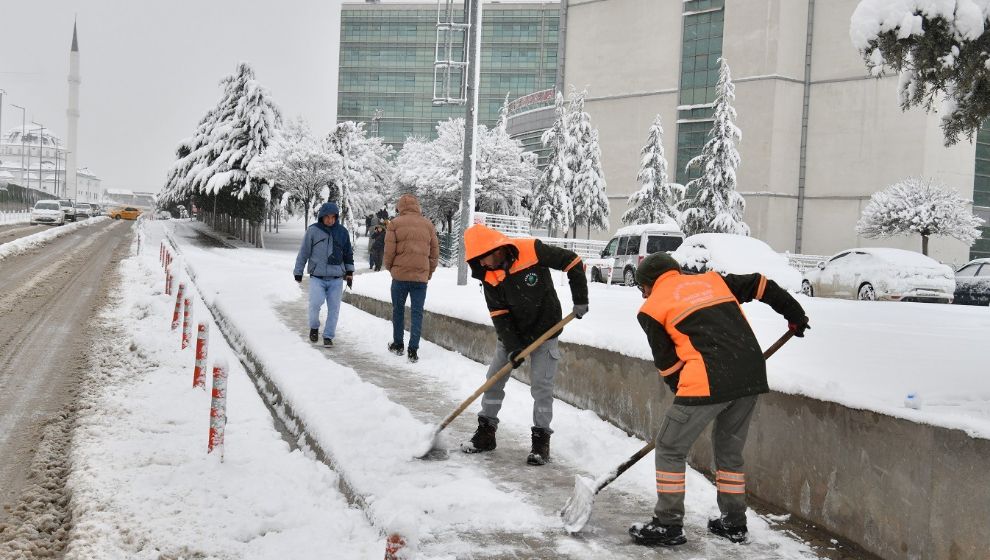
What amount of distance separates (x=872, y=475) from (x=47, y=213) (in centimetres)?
6152

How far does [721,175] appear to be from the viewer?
140ft

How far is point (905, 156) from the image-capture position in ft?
162

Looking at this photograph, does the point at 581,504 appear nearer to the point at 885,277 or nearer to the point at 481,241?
the point at 481,241

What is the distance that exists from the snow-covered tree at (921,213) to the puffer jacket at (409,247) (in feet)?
116

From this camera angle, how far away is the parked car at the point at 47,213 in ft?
188

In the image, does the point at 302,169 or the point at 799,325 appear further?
the point at 302,169

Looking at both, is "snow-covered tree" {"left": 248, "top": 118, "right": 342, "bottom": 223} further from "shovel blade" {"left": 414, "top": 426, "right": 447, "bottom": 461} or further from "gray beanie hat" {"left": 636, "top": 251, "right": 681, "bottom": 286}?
"gray beanie hat" {"left": 636, "top": 251, "right": 681, "bottom": 286}

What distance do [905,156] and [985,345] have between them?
152 feet

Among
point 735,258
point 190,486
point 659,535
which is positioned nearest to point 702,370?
point 659,535

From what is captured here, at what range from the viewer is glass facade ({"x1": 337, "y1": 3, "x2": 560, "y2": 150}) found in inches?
4193

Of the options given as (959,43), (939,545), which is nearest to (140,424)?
(939,545)

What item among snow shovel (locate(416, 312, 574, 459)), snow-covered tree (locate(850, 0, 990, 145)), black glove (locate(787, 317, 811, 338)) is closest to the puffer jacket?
snow shovel (locate(416, 312, 574, 459))

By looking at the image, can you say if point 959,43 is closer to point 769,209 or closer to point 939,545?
point 939,545

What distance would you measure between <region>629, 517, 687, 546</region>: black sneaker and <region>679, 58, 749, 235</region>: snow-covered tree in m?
38.6
